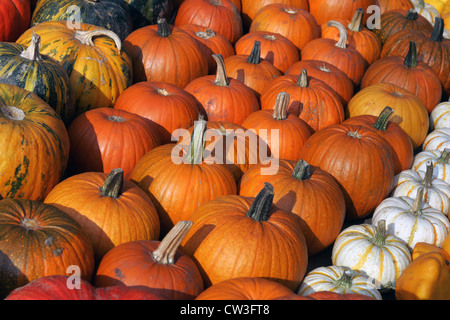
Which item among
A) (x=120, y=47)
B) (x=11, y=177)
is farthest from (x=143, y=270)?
(x=120, y=47)

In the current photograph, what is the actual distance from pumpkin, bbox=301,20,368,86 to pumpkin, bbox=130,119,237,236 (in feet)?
8.54

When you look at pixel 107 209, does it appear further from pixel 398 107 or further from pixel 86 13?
pixel 398 107

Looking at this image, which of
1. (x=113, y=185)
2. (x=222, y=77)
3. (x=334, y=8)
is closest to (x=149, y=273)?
(x=113, y=185)

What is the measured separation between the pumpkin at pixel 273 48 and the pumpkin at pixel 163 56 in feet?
2.47

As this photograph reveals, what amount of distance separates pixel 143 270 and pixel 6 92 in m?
1.56

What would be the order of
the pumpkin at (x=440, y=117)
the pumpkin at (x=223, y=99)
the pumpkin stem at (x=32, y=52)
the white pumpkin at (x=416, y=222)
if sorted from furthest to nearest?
the pumpkin at (x=440, y=117), the pumpkin at (x=223, y=99), the pumpkin stem at (x=32, y=52), the white pumpkin at (x=416, y=222)

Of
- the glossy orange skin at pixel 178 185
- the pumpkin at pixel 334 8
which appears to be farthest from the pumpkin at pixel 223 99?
the pumpkin at pixel 334 8

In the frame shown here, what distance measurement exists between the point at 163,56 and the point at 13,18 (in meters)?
1.44

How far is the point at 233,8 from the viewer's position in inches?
232

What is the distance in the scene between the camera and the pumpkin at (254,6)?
632 cm

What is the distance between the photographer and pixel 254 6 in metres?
6.41

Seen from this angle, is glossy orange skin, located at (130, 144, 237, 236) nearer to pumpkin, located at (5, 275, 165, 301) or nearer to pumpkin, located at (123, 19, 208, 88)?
pumpkin, located at (5, 275, 165, 301)

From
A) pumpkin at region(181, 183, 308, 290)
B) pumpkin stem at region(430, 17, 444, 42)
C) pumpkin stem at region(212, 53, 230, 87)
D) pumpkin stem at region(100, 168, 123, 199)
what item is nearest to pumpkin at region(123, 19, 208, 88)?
pumpkin stem at region(212, 53, 230, 87)

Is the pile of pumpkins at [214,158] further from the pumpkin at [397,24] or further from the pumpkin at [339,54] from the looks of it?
the pumpkin at [397,24]
